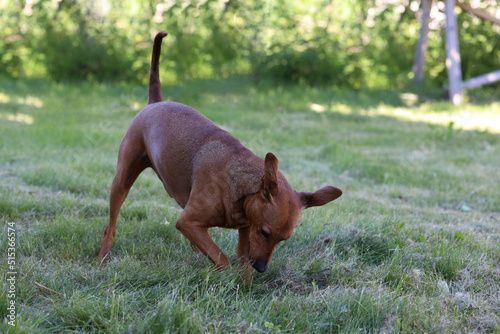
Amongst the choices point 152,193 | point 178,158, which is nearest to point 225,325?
point 178,158

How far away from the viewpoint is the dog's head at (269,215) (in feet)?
8.93

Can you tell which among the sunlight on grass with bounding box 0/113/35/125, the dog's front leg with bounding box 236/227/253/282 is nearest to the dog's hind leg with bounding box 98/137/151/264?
the dog's front leg with bounding box 236/227/253/282

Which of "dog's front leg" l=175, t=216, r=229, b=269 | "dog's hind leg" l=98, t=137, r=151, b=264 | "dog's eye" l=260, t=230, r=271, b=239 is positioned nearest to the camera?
"dog's eye" l=260, t=230, r=271, b=239

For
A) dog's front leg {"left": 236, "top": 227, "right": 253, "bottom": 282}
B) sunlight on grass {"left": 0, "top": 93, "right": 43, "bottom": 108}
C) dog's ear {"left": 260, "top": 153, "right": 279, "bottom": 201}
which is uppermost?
dog's ear {"left": 260, "top": 153, "right": 279, "bottom": 201}

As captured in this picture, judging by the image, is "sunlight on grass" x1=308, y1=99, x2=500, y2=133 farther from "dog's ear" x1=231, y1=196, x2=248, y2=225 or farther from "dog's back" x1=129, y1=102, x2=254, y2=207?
"dog's ear" x1=231, y1=196, x2=248, y2=225

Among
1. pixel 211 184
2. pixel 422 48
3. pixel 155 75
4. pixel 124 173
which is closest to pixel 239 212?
pixel 211 184

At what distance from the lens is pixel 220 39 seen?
38.8ft

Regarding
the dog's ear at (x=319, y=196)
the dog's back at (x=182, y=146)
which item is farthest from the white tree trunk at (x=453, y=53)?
the dog's ear at (x=319, y=196)

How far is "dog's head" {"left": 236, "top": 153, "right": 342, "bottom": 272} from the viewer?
272cm

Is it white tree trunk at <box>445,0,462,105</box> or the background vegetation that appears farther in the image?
the background vegetation

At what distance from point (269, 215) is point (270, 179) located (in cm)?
21

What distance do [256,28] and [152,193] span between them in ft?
25.5

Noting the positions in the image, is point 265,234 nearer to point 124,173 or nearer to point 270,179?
point 270,179

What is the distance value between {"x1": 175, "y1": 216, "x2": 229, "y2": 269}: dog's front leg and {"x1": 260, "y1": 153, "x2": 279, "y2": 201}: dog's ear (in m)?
0.44
